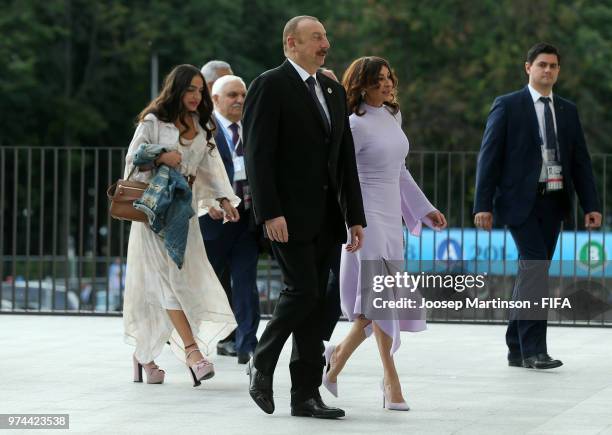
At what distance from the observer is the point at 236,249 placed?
1031cm

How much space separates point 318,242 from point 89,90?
34.1 meters

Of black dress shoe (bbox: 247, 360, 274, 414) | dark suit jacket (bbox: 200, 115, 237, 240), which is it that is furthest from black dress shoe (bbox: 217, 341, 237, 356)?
black dress shoe (bbox: 247, 360, 274, 414)

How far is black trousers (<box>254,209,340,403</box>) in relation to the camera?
7.21 m

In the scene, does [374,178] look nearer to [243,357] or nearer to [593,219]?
[593,219]

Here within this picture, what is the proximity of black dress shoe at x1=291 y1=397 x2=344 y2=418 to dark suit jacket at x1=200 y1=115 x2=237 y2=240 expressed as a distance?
2988mm

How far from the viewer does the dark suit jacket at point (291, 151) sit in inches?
282

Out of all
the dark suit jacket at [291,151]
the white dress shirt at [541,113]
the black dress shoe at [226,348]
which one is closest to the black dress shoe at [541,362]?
the white dress shirt at [541,113]

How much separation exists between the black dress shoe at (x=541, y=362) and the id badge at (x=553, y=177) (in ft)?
3.34

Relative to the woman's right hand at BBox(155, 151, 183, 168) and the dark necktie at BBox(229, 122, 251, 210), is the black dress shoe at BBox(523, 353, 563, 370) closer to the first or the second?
the dark necktie at BBox(229, 122, 251, 210)

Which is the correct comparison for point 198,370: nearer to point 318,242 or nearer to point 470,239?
point 318,242

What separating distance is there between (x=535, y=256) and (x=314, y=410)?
8.84 feet

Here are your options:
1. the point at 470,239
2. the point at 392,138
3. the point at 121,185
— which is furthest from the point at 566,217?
the point at 470,239

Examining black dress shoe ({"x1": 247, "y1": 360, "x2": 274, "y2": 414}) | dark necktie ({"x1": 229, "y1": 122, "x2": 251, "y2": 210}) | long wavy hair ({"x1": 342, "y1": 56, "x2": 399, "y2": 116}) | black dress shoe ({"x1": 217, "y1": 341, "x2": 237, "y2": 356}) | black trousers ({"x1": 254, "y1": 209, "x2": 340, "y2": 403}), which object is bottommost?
black dress shoe ({"x1": 217, "y1": 341, "x2": 237, "y2": 356})

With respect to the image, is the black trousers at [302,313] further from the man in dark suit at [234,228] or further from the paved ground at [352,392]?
the man in dark suit at [234,228]
